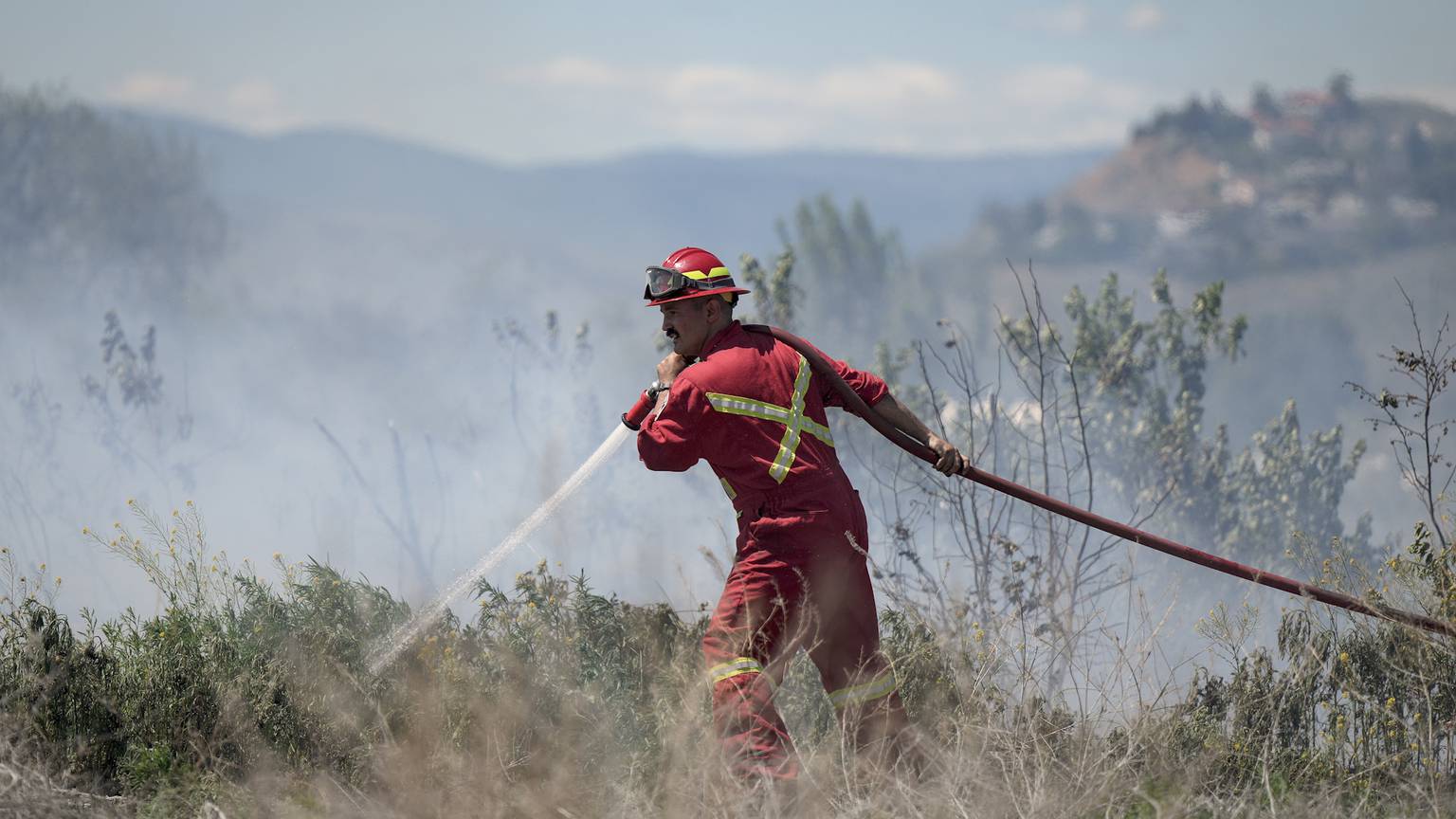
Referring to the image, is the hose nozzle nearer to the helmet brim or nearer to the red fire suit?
the red fire suit

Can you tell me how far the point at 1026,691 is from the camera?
537 cm

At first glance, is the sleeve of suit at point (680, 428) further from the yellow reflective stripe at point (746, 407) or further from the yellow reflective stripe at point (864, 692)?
the yellow reflective stripe at point (864, 692)

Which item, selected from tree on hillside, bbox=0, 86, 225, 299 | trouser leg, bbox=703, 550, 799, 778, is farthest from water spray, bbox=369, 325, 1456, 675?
tree on hillside, bbox=0, 86, 225, 299

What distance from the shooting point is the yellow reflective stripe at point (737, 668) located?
4.67m

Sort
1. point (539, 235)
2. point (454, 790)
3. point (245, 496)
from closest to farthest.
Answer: point (454, 790) → point (245, 496) → point (539, 235)

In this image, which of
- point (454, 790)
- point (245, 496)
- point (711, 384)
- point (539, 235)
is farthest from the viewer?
point (539, 235)

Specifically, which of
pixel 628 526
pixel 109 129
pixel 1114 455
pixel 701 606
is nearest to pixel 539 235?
pixel 109 129

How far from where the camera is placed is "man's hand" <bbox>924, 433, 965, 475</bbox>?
503 centimetres

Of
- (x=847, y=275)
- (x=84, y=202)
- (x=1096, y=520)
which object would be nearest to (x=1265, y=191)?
(x=847, y=275)

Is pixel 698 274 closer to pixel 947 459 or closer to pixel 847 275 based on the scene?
pixel 947 459

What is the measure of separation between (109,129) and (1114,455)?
117ft

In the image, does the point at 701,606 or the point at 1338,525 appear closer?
the point at 701,606

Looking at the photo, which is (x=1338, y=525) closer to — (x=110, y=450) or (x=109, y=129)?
(x=110, y=450)

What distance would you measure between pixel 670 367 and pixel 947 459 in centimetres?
103
